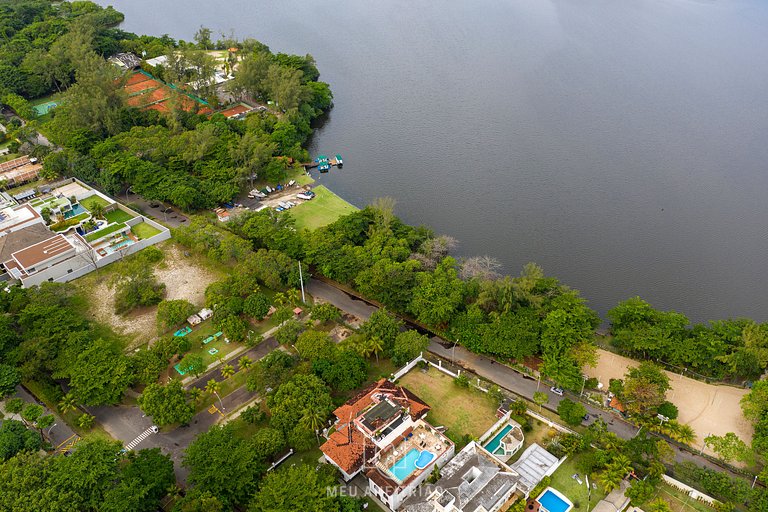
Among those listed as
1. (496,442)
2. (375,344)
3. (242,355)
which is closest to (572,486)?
(496,442)

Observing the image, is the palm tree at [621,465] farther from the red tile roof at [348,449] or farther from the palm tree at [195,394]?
the palm tree at [195,394]

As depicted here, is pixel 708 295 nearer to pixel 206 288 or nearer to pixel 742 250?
pixel 742 250

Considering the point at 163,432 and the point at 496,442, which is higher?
the point at 496,442

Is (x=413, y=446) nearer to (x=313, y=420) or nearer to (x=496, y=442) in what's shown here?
(x=496, y=442)

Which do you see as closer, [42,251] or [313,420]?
[313,420]

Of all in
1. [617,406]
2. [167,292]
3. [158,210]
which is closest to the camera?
[617,406]

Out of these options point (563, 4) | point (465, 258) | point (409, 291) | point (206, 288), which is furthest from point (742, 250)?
point (563, 4)
